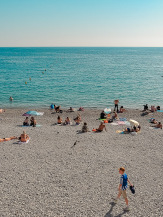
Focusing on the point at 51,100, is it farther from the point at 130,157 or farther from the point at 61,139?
the point at 130,157

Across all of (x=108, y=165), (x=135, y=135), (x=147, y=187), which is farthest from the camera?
(x=135, y=135)

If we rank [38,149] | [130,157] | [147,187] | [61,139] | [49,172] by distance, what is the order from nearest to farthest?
[147,187] < [49,172] < [130,157] < [38,149] < [61,139]

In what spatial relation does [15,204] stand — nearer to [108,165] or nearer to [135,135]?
[108,165]

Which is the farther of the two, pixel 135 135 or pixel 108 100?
pixel 108 100

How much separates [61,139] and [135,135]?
20.8ft

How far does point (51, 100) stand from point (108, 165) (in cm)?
2394

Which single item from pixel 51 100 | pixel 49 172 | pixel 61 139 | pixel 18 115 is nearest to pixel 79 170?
pixel 49 172

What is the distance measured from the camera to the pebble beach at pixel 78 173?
8.28 m

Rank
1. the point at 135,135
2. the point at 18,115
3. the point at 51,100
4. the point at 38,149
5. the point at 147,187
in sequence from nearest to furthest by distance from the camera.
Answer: the point at 147,187
the point at 38,149
the point at 135,135
the point at 18,115
the point at 51,100

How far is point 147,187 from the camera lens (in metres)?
9.78

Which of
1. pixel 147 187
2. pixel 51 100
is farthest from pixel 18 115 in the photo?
pixel 147 187

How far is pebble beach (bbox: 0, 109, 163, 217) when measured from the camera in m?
8.28

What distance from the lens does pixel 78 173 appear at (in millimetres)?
10859

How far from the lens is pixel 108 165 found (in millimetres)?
11859
